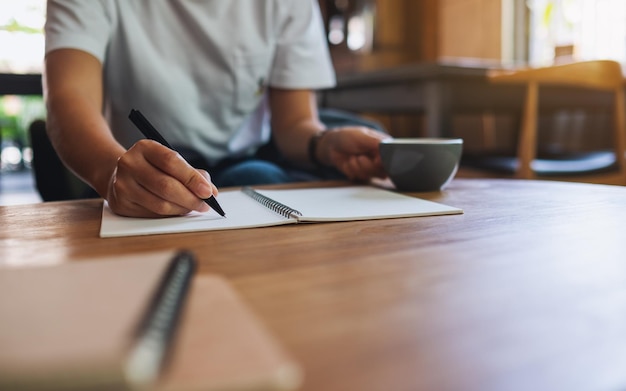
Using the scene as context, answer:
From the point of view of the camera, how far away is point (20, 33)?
12.0ft

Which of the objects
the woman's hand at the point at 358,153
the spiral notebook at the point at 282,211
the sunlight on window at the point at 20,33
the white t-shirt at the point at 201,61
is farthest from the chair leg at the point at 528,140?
the sunlight on window at the point at 20,33

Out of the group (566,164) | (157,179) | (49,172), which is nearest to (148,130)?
(157,179)

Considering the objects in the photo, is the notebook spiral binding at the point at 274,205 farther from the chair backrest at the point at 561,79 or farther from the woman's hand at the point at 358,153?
the chair backrest at the point at 561,79

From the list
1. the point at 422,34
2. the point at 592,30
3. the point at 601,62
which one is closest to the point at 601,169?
the point at 601,62

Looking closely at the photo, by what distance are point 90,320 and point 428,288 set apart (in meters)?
0.20

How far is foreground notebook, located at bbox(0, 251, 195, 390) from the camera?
185mm

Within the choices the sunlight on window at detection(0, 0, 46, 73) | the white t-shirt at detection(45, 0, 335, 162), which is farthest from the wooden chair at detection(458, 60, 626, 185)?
the sunlight on window at detection(0, 0, 46, 73)

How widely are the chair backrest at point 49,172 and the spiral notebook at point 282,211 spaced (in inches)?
25.0

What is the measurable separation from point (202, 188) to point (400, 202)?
0.26 m

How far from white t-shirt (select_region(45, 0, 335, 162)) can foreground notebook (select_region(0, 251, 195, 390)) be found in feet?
2.58

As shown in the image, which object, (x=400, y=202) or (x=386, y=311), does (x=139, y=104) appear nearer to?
(x=400, y=202)

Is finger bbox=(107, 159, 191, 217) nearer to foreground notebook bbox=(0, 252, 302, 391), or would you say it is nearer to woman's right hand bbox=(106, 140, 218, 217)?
woman's right hand bbox=(106, 140, 218, 217)

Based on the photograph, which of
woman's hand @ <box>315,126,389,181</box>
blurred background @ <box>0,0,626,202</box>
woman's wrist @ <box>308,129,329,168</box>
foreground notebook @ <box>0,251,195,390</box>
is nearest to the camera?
foreground notebook @ <box>0,251,195,390</box>

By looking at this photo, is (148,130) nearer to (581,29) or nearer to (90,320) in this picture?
(90,320)
